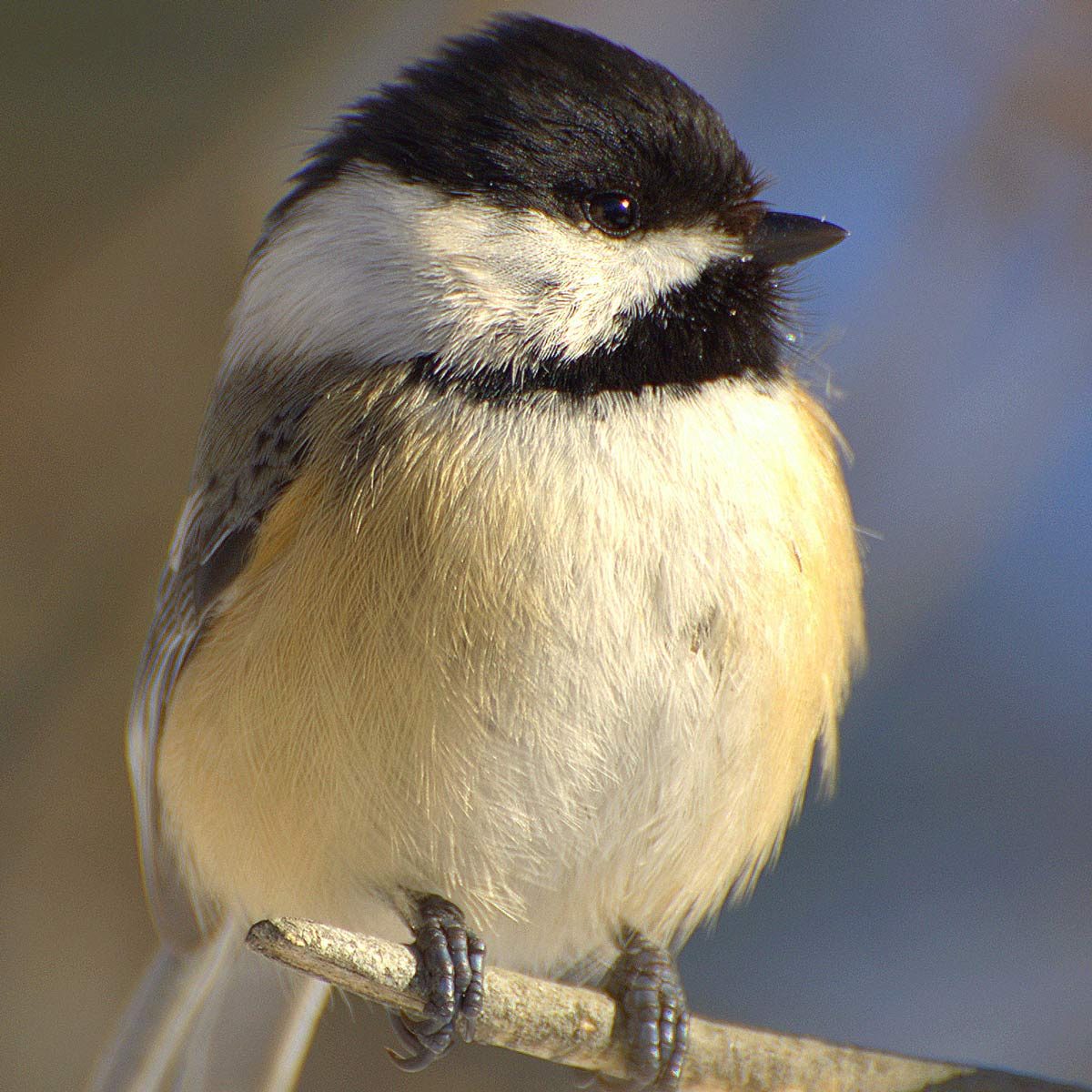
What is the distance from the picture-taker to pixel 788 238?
3.79 feet

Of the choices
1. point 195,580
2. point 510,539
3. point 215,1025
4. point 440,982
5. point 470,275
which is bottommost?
point 215,1025

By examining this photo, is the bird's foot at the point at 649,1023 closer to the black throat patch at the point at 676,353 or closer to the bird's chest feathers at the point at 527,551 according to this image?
the bird's chest feathers at the point at 527,551

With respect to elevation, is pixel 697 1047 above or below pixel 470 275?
below

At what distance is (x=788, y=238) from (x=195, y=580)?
2.22 ft

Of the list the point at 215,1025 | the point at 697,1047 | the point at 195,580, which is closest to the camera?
the point at 697,1047

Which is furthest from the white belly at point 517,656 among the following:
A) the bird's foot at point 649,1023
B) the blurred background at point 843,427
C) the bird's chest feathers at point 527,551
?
the blurred background at point 843,427

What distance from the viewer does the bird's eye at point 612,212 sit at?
3.53 feet

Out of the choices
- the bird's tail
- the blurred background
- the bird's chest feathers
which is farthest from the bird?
the blurred background

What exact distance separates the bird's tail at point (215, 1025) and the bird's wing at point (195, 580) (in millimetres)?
46

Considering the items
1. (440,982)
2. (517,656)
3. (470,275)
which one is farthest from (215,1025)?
(470,275)

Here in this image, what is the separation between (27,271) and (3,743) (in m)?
0.62

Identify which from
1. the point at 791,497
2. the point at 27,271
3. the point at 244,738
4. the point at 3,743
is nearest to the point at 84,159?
the point at 27,271

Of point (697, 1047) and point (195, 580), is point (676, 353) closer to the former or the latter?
point (195, 580)

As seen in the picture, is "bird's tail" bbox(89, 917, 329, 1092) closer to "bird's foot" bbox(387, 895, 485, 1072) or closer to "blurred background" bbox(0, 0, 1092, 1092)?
"blurred background" bbox(0, 0, 1092, 1092)
